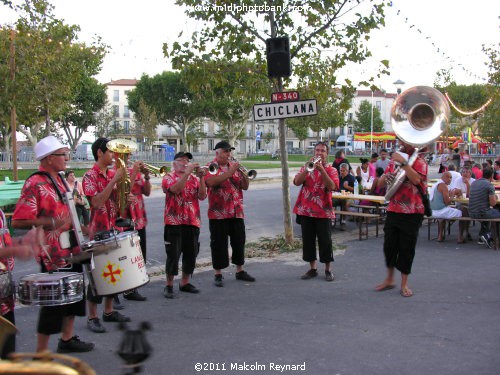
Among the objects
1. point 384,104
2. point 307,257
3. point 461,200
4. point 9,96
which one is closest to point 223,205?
point 307,257

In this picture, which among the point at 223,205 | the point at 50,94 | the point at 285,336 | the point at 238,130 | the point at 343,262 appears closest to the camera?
the point at 285,336

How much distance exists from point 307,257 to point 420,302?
178 cm

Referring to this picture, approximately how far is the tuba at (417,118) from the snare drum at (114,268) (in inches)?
130

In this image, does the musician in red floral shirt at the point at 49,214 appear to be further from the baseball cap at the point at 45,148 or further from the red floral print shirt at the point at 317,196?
the red floral print shirt at the point at 317,196

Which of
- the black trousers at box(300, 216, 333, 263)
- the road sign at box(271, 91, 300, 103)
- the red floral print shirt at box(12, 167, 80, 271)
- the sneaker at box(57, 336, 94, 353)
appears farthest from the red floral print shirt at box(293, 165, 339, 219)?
the red floral print shirt at box(12, 167, 80, 271)

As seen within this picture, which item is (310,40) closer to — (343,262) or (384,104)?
(343,262)

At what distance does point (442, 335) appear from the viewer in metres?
5.08

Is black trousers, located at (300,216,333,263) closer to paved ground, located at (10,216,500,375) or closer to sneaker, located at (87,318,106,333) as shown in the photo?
paved ground, located at (10,216,500,375)

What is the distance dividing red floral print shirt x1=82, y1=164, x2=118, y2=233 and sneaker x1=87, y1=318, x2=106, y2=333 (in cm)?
89

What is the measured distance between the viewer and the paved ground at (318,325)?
4.46m

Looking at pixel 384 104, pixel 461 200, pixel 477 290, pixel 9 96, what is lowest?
pixel 477 290

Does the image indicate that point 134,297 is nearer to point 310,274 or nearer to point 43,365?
point 310,274

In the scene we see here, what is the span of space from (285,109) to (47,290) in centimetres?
543

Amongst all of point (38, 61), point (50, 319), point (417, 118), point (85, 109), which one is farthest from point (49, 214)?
point (85, 109)
